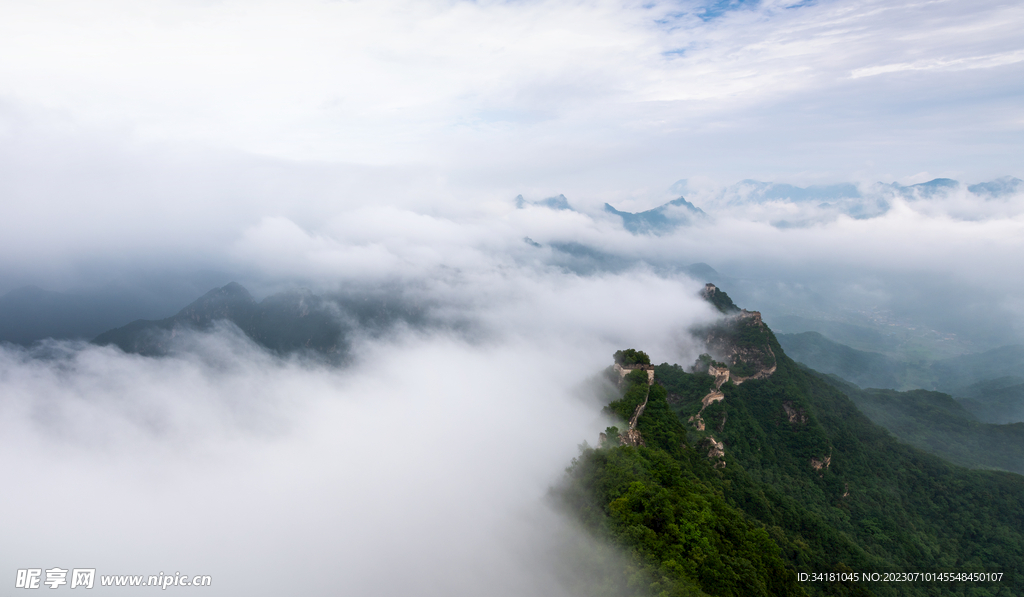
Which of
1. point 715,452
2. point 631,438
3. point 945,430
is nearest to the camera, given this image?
point 631,438

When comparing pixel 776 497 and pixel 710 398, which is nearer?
pixel 776 497

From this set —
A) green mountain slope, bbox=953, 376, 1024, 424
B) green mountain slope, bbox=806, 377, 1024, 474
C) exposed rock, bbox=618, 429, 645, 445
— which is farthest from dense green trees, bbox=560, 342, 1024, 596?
green mountain slope, bbox=953, 376, 1024, 424

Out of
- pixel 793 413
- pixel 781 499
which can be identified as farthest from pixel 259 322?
pixel 781 499

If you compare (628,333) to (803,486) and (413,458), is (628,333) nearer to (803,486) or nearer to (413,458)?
(803,486)

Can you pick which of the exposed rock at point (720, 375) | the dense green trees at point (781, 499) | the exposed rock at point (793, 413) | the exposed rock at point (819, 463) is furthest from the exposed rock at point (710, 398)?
the exposed rock at point (819, 463)

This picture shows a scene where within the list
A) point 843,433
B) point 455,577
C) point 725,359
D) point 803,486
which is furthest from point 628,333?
point 455,577

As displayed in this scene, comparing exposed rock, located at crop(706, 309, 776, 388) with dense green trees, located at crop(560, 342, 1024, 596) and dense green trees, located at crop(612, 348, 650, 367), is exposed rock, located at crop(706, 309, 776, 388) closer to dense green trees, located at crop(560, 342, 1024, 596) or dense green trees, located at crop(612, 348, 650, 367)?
dense green trees, located at crop(560, 342, 1024, 596)

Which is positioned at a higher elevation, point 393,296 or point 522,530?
point 393,296

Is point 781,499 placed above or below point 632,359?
below

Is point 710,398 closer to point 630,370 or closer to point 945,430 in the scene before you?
point 630,370
